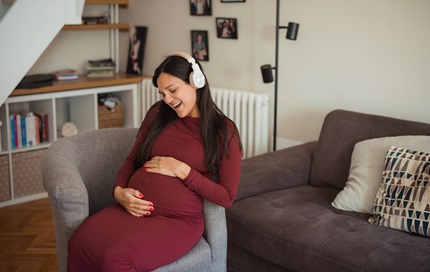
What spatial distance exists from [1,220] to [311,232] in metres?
2.24

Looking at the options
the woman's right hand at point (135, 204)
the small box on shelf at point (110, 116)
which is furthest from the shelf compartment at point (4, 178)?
the woman's right hand at point (135, 204)

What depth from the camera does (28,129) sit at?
4379 mm

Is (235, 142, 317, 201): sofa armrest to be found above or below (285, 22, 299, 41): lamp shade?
below

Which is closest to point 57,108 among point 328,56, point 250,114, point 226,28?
point 226,28

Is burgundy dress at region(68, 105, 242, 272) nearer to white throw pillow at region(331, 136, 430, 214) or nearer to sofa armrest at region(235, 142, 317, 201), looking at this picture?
sofa armrest at region(235, 142, 317, 201)

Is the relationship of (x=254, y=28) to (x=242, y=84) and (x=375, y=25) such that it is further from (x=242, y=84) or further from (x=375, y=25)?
(x=375, y=25)

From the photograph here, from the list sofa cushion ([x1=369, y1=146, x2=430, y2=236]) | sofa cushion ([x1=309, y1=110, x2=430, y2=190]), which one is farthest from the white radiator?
sofa cushion ([x1=369, y1=146, x2=430, y2=236])

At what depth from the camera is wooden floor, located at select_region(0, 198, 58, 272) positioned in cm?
333

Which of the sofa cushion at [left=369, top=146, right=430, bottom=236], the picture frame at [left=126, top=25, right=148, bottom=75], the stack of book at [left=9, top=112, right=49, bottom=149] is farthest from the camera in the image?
the picture frame at [left=126, top=25, right=148, bottom=75]

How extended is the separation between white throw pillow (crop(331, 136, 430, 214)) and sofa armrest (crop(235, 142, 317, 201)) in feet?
1.16

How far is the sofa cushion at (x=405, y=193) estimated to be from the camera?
259cm

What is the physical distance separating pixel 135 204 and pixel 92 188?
386mm

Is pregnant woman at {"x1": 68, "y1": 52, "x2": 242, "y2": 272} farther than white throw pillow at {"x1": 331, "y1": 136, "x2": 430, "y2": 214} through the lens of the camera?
No

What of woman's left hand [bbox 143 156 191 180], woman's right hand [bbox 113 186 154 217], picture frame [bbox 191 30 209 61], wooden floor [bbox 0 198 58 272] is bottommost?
wooden floor [bbox 0 198 58 272]
